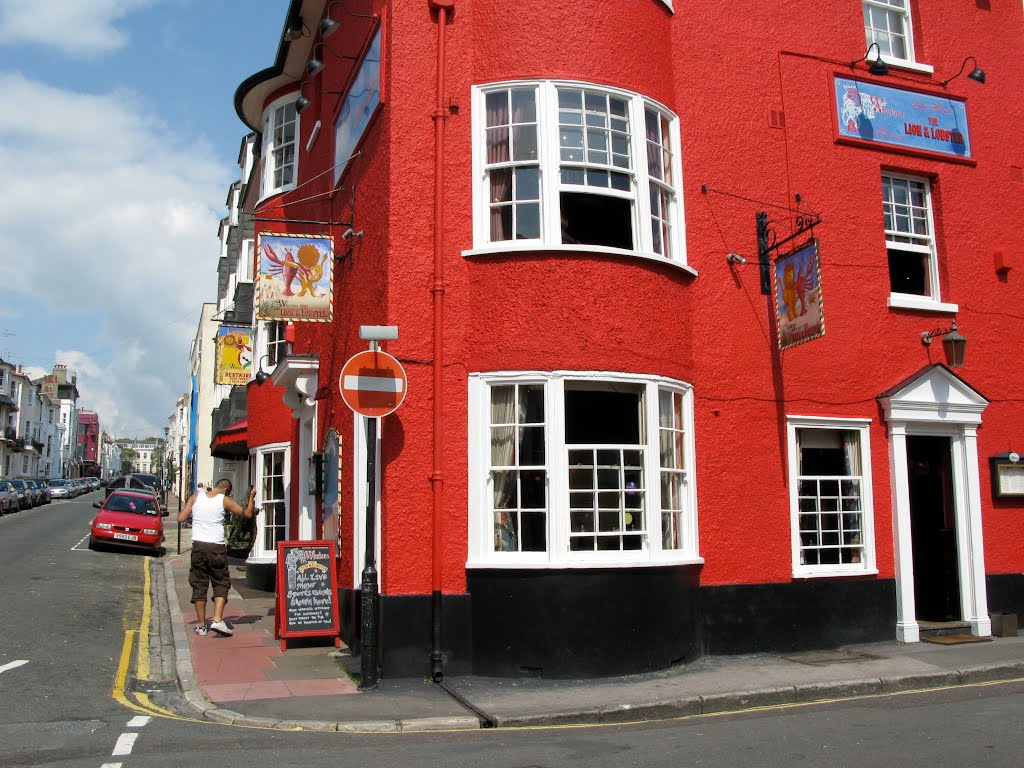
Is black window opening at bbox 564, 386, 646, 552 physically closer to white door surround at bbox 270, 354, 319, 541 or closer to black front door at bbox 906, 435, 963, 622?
white door surround at bbox 270, 354, 319, 541

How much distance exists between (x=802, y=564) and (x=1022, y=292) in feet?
18.6

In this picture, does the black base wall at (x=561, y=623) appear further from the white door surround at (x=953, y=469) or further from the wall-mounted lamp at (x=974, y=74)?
the wall-mounted lamp at (x=974, y=74)

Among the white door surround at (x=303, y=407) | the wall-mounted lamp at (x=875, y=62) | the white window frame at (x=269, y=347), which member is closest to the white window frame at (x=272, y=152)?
the white window frame at (x=269, y=347)

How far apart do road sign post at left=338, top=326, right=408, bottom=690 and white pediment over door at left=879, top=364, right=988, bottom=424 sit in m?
6.67

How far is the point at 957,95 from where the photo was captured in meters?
13.2

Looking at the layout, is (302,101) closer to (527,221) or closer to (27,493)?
(527,221)

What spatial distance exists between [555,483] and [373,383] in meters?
2.12

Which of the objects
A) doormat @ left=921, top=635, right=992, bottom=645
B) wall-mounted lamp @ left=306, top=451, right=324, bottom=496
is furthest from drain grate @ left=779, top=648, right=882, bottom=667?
wall-mounted lamp @ left=306, top=451, right=324, bottom=496

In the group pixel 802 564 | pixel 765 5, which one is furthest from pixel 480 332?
pixel 765 5

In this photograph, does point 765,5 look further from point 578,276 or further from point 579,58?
point 578,276

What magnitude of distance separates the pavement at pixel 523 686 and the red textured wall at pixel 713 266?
111 cm

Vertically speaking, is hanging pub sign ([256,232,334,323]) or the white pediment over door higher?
hanging pub sign ([256,232,334,323])

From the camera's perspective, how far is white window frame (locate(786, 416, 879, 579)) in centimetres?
1103

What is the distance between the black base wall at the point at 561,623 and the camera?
904 cm
